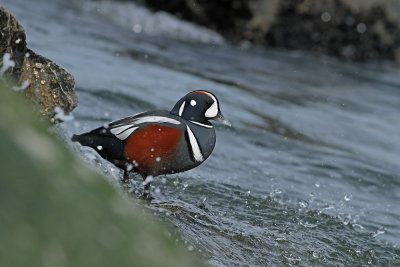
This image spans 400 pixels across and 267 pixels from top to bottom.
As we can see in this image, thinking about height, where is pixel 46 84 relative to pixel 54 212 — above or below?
below

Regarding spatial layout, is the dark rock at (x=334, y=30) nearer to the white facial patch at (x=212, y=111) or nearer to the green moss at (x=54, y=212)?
the white facial patch at (x=212, y=111)

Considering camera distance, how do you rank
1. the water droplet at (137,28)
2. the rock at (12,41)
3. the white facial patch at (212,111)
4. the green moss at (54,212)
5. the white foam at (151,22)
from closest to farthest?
1. the green moss at (54,212)
2. the rock at (12,41)
3. the white facial patch at (212,111)
4. the water droplet at (137,28)
5. the white foam at (151,22)

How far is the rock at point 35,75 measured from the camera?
427 cm

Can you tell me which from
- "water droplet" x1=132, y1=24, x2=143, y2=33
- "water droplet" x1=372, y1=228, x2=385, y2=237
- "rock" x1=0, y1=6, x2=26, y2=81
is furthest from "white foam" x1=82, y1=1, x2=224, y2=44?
"rock" x1=0, y1=6, x2=26, y2=81

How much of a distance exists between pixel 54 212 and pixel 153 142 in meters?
3.09

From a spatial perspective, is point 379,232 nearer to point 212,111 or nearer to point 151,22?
point 212,111

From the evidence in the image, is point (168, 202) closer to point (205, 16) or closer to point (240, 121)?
point (240, 121)

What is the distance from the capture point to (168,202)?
501 centimetres

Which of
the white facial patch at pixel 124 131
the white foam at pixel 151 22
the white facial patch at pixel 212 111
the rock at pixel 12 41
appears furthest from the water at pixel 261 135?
the rock at pixel 12 41

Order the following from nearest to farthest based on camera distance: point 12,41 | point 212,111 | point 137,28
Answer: point 12,41, point 212,111, point 137,28

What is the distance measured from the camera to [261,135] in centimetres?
912

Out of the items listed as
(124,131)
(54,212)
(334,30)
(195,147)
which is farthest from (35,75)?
(334,30)

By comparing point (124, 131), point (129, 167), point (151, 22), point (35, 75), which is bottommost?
point (151, 22)

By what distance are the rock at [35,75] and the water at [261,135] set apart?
508mm
